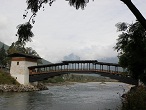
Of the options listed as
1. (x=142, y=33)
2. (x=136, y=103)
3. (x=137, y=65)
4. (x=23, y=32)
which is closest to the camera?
(x=23, y=32)

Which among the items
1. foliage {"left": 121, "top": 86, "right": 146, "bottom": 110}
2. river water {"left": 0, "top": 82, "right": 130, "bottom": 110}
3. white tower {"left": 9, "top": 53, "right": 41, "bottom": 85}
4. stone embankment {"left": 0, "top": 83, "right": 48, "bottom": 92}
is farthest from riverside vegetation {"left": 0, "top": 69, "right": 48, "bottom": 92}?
foliage {"left": 121, "top": 86, "right": 146, "bottom": 110}

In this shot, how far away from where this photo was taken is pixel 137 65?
21016mm

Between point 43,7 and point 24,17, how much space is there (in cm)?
86

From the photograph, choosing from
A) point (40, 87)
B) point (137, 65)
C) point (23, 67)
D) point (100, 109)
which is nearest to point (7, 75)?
point (23, 67)

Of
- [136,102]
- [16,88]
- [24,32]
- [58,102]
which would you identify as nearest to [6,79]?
[16,88]

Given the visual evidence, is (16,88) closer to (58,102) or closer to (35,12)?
(58,102)

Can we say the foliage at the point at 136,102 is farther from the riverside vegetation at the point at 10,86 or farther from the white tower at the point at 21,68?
the white tower at the point at 21,68

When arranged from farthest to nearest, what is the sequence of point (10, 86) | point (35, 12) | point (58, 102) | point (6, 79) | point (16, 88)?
point (6, 79) → point (16, 88) → point (10, 86) → point (58, 102) → point (35, 12)

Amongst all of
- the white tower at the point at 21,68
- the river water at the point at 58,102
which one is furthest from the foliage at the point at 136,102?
the white tower at the point at 21,68

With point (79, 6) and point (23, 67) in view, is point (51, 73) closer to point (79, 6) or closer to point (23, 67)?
point (23, 67)

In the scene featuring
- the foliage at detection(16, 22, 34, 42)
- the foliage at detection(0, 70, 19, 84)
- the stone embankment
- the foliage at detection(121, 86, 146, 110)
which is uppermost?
the foliage at detection(16, 22, 34, 42)

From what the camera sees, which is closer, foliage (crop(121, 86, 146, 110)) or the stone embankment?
foliage (crop(121, 86, 146, 110))

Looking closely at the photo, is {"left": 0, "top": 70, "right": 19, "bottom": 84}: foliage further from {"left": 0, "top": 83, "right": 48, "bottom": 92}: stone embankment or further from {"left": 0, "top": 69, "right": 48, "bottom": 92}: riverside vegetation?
{"left": 0, "top": 83, "right": 48, "bottom": 92}: stone embankment

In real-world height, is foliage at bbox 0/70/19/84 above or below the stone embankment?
above
